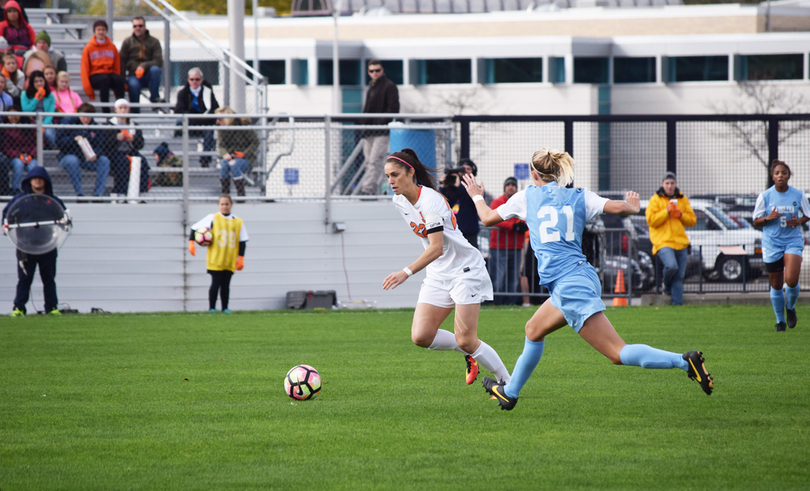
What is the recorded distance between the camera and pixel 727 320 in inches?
508

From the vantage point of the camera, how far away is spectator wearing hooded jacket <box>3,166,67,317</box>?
1386 centimetres

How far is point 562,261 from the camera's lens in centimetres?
631

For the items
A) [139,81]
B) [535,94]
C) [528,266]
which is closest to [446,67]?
[535,94]

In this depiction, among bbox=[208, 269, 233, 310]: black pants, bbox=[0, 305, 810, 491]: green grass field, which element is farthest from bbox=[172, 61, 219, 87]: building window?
bbox=[0, 305, 810, 491]: green grass field

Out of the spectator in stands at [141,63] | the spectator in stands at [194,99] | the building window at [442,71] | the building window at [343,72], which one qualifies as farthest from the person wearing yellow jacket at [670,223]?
the building window at [343,72]

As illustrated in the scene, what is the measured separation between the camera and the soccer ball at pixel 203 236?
46.9ft

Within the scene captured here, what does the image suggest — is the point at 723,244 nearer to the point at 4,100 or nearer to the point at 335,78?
the point at 4,100

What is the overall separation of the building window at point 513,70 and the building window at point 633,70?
3.82 meters

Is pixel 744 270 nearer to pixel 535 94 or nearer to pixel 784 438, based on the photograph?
pixel 784 438

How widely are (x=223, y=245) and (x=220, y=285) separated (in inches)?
31.4

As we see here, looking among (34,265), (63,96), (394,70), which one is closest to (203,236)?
(34,265)

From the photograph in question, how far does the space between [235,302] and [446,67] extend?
30156mm

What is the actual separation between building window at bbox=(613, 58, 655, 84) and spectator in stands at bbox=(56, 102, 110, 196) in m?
31.8

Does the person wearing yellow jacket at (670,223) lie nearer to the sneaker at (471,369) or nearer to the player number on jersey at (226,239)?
the player number on jersey at (226,239)
